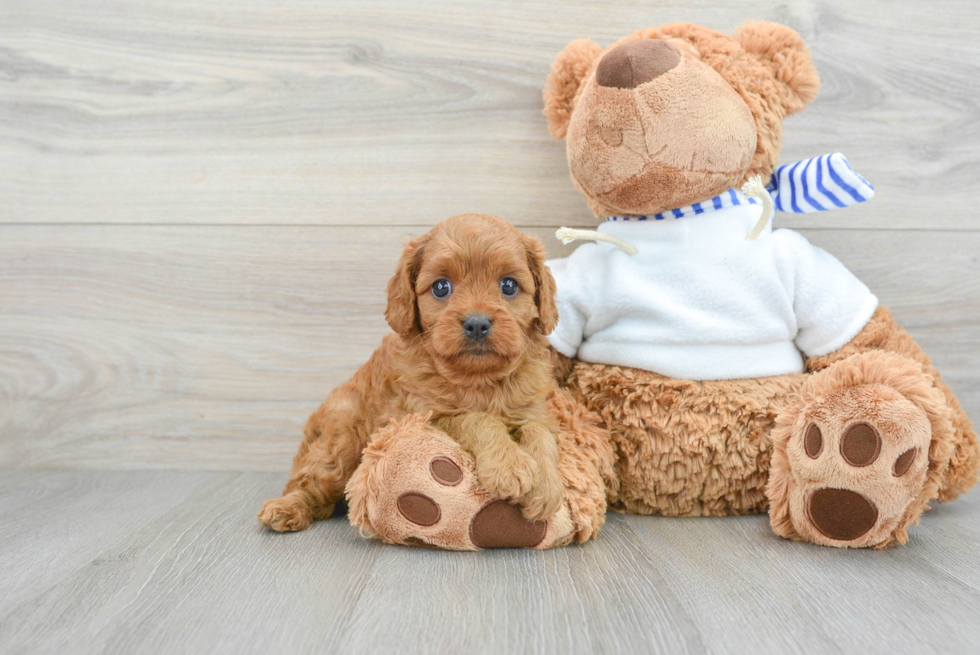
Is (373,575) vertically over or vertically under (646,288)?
under

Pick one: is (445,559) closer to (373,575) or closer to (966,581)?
(373,575)

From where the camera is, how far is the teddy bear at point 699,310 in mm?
1236

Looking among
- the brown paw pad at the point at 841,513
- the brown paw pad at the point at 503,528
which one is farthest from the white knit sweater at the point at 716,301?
the brown paw pad at the point at 503,528

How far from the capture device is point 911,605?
0.96 metres

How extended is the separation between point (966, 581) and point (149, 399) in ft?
5.69

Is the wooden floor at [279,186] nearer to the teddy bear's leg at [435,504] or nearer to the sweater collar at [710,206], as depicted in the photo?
the sweater collar at [710,206]

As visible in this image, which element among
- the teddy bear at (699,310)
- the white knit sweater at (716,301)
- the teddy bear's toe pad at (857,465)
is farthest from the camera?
the white knit sweater at (716,301)

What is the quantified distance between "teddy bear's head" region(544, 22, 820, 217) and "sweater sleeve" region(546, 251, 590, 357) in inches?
6.4

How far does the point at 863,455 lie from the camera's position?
112 centimetres

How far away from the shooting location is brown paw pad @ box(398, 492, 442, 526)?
3.76 ft

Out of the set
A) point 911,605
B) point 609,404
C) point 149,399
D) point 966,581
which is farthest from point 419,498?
point 149,399

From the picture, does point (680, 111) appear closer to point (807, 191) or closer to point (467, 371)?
point (807, 191)

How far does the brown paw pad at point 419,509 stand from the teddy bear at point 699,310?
0.04 metres

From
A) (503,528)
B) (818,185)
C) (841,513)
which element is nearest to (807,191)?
(818,185)
